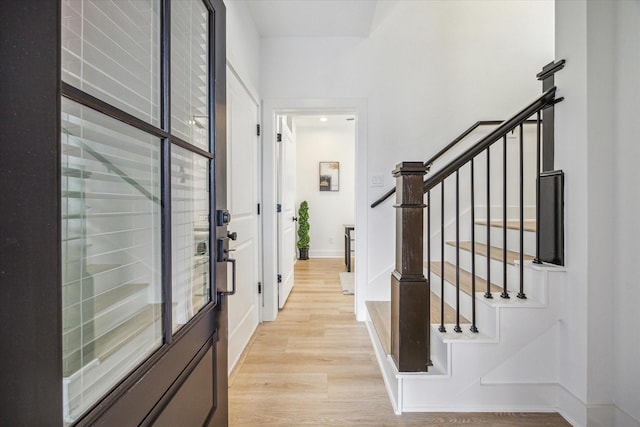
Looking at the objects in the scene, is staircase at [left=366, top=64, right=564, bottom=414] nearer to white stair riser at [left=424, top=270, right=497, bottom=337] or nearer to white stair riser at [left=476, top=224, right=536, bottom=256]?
white stair riser at [left=424, top=270, right=497, bottom=337]

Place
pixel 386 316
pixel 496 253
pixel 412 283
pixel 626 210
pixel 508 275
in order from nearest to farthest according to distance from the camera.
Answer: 1. pixel 626 210
2. pixel 412 283
3. pixel 508 275
4. pixel 496 253
5. pixel 386 316

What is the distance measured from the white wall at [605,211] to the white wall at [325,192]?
4.80 m

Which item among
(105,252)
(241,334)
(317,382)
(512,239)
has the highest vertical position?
(105,252)

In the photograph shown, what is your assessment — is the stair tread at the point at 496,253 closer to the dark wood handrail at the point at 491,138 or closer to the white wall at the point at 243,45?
the dark wood handrail at the point at 491,138

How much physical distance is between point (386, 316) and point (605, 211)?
141cm

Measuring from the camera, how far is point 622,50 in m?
1.40

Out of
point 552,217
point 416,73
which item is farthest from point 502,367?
point 416,73

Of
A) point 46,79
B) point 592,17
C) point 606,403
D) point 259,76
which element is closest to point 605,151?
point 592,17

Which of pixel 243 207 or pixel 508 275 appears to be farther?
pixel 243 207

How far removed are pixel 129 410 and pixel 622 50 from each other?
84.2 inches

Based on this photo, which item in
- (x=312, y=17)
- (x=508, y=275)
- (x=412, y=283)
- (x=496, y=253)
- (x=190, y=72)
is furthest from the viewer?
(x=312, y=17)

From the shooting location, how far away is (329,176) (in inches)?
246

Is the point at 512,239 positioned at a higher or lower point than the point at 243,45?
lower

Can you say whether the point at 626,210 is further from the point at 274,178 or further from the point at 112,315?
the point at 274,178
